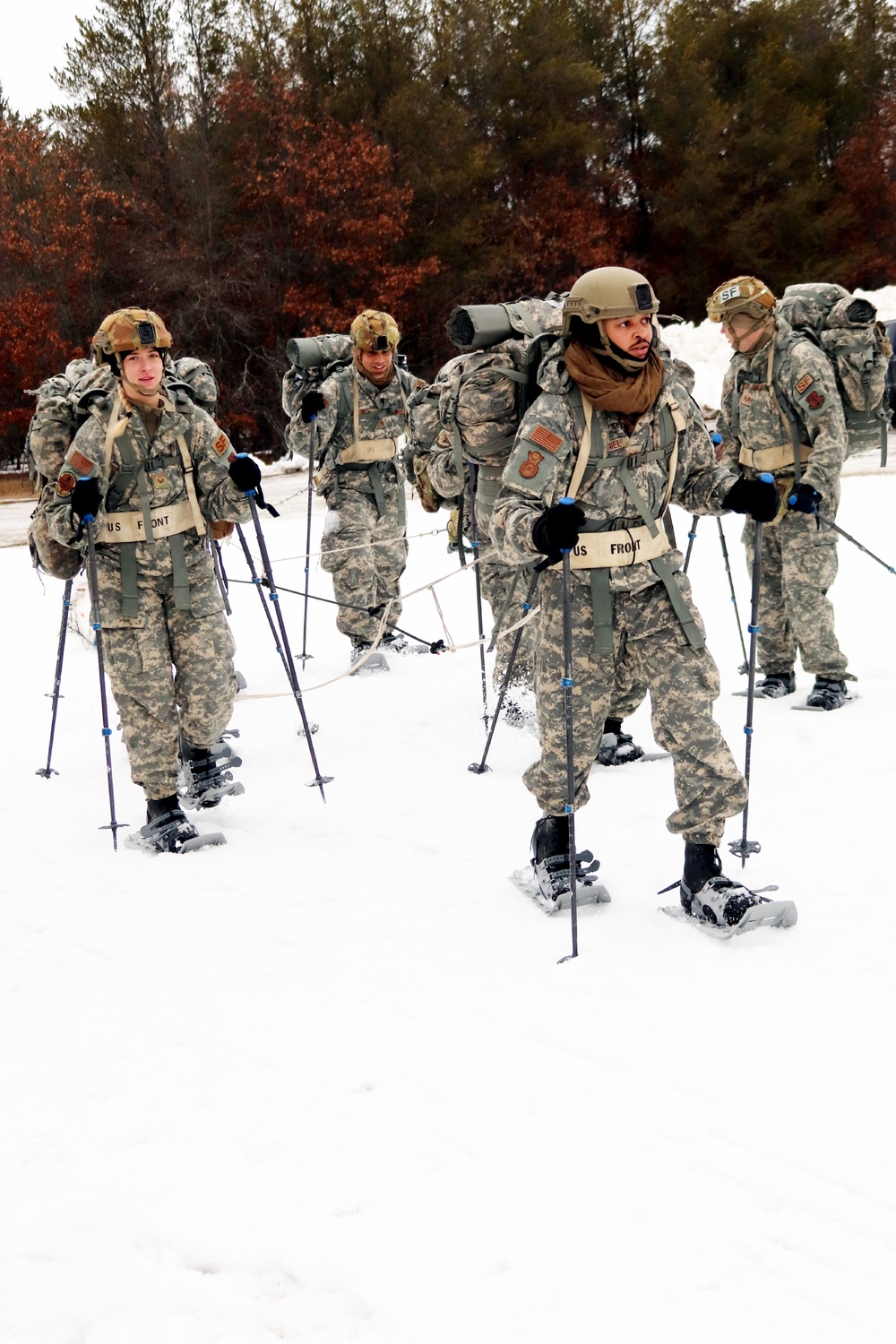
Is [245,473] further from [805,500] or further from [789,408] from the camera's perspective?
[789,408]

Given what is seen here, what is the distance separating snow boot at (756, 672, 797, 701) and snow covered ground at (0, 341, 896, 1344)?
0.84 m

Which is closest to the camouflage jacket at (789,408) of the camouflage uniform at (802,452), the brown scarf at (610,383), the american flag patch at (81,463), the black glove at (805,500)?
the camouflage uniform at (802,452)

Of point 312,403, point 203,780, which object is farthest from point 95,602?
point 312,403

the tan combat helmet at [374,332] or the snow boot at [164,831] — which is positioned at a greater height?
the tan combat helmet at [374,332]

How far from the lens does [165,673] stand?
5.59 m

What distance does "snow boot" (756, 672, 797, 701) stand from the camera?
7.25m

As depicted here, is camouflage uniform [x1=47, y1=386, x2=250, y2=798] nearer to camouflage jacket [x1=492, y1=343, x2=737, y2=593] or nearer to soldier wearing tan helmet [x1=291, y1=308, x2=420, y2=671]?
camouflage jacket [x1=492, y1=343, x2=737, y2=593]

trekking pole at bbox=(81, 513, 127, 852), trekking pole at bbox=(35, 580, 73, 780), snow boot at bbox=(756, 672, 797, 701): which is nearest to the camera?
trekking pole at bbox=(81, 513, 127, 852)

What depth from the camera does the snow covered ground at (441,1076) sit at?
108 inches

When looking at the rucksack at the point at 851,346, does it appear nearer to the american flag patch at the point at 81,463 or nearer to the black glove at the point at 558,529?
the black glove at the point at 558,529

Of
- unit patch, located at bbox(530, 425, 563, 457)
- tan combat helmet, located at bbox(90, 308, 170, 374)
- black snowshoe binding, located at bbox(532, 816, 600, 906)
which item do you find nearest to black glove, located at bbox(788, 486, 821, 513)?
unit patch, located at bbox(530, 425, 563, 457)

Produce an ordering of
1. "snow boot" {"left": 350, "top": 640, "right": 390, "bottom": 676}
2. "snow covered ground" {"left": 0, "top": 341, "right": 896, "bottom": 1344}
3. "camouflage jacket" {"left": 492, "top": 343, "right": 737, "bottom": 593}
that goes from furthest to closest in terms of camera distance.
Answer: "snow boot" {"left": 350, "top": 640, "right": 390, "bottom": 676} → "camouflage jacket" {"left": 492, "top": 343, "right": 737, "bottom": 593} → "snow covered ground" {"left": 0, "top": 341, "right": 896, "bottom": 1344}

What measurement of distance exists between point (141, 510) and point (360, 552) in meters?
3.22

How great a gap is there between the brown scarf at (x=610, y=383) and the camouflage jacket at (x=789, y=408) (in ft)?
8.84
